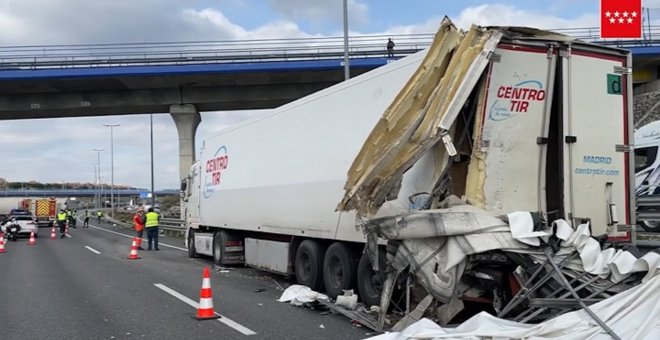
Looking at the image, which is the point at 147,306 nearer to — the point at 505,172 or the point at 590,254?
the point at 505,172

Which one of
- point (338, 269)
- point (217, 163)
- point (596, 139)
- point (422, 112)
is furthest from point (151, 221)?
point (596, 139)

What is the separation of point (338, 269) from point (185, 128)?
28317 millimetres

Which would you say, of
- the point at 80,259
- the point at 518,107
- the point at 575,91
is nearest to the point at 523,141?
the point at 518,107

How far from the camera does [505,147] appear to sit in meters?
6.88

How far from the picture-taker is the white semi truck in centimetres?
684

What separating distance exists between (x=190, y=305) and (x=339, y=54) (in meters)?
25.5

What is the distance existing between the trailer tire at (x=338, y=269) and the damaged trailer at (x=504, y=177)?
1457 mm

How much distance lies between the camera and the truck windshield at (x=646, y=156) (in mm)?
17578

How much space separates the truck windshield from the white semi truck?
37.0ft

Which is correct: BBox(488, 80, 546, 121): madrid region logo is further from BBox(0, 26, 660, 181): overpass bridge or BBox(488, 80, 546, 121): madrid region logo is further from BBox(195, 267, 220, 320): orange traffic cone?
BBox(0, 26, 660, 181): overpass bridge

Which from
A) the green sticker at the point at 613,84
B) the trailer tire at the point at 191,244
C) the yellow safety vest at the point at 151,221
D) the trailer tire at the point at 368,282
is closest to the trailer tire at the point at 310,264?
the trailer tire at the point at 368,282

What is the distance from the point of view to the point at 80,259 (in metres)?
18.8

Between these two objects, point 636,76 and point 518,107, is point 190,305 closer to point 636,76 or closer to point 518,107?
point 518,107

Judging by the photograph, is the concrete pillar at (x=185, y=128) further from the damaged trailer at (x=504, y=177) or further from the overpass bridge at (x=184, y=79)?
the damaged trailer at (x=504, y=177)
